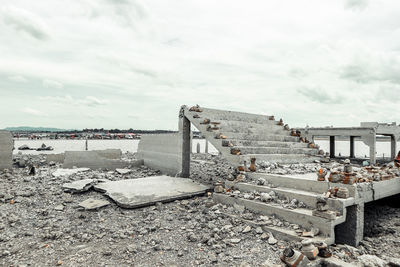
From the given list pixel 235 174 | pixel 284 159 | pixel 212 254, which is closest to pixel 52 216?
pixel 212 254

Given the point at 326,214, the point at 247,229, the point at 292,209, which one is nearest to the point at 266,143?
the point at 292,209

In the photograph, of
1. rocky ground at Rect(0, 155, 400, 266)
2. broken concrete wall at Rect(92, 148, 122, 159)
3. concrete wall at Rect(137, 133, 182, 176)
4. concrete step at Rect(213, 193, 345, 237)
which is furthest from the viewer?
broken concrete wall at Rect(92, 148, 122, 159)

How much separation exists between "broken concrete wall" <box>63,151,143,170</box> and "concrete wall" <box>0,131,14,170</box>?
1868 mm

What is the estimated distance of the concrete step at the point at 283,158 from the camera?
24.2 feet

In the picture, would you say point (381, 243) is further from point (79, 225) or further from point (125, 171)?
point (125, 171)

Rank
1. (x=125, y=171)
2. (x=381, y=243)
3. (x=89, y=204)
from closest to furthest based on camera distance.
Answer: (x=381, y=243), (x=89, y=204), (x=125, y=171)

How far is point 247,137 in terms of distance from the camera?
27.9 ft

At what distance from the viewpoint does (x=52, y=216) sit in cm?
551

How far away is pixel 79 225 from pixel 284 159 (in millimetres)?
5749

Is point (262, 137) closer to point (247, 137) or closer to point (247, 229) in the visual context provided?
point (247, 137)

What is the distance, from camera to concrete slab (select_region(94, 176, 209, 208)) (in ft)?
20.2

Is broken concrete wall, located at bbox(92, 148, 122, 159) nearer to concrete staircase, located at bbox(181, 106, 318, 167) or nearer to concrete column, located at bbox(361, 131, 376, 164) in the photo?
concrete staircase, located at bbox(181, 106, 318, 167)

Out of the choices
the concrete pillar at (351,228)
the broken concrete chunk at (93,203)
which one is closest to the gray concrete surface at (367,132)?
the concrete pillar at (351,228)

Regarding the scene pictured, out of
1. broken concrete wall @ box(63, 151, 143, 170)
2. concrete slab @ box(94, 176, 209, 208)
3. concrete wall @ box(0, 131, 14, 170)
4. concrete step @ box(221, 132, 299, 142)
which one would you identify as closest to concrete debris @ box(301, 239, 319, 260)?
concrete slab @ box(94, 176, 209, 208)
